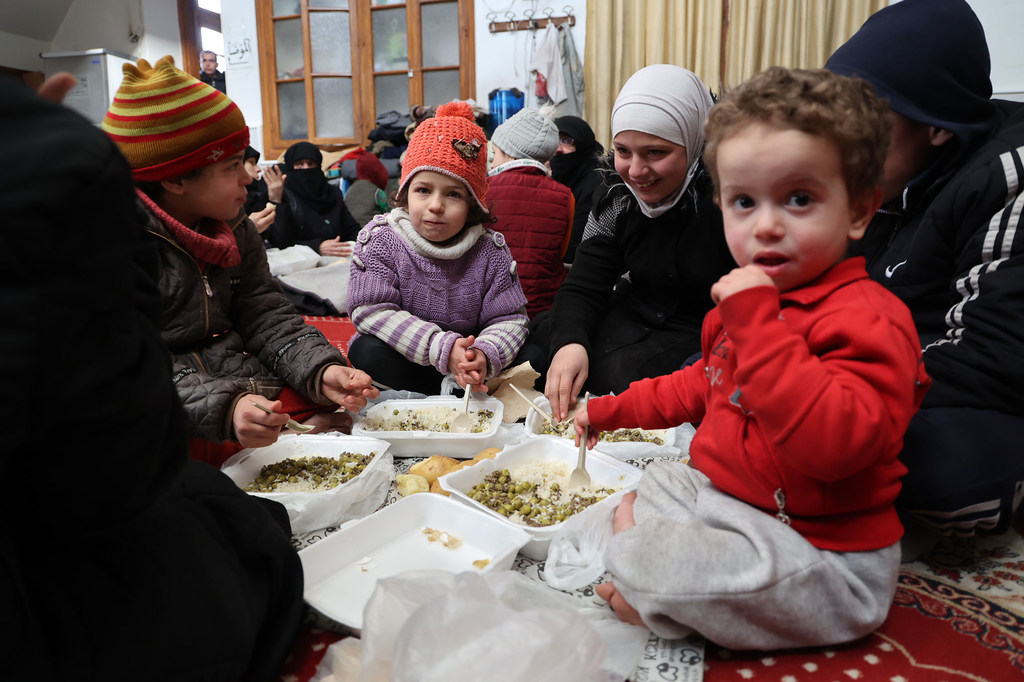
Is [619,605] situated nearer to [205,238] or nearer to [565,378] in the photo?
[565,378]

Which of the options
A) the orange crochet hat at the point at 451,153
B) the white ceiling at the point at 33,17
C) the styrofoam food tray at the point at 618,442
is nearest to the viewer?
the styrofoam food tray at the point at 618,442

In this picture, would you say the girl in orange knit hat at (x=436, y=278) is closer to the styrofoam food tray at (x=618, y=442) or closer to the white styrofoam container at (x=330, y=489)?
the styrofoam food tray at (x=618, y=442)

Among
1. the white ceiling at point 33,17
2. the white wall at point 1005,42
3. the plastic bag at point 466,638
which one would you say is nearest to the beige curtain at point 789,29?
the white wall at point 1005,42

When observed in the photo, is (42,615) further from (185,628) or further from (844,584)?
(844,584)

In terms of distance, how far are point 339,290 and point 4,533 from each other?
3113mm

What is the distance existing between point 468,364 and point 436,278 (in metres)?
0.36

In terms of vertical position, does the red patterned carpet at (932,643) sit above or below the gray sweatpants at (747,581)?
below

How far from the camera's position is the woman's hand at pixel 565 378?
159 centimetres

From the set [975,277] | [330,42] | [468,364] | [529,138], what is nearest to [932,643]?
[975,277]

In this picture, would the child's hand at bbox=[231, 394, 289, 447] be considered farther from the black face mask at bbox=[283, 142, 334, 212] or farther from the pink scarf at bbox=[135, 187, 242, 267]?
the black face mask at bbox=[283, 142, 334, 212]

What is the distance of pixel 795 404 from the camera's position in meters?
0.85

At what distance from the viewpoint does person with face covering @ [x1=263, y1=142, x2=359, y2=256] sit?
4.41 metres

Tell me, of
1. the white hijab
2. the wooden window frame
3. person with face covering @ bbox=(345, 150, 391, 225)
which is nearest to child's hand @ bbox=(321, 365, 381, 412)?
the white hijab

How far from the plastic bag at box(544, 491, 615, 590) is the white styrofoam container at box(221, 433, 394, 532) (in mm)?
442
